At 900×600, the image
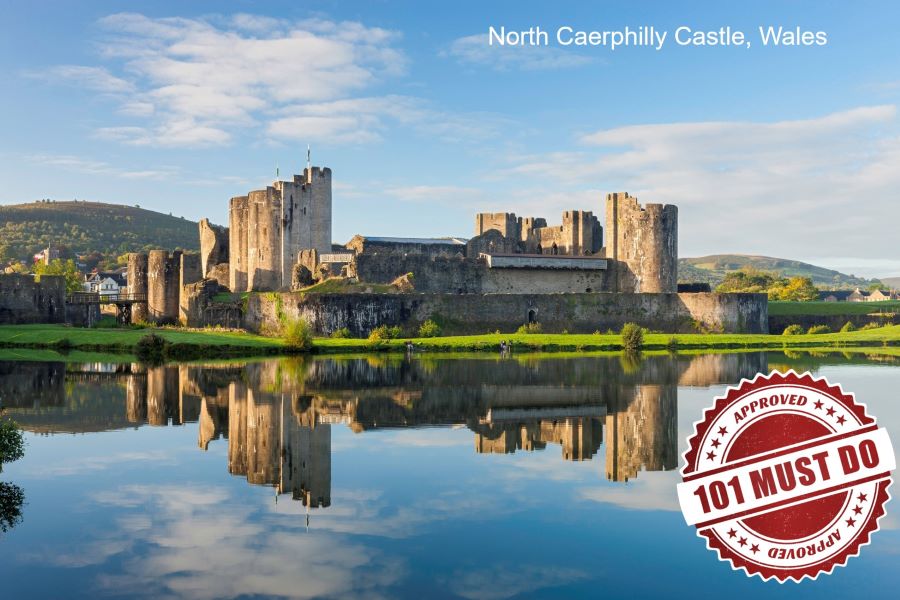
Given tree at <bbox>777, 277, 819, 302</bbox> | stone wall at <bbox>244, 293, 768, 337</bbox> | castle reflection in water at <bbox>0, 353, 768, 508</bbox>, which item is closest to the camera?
castle reflection in water at <bbox>0, 353, 768, 508</bbox>

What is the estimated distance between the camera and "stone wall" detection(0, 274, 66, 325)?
43656mm

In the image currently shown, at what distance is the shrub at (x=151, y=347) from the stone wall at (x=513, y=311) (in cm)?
704

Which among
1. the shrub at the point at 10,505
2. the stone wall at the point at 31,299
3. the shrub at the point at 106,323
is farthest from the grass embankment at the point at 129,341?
the shrub at the point at 10,505

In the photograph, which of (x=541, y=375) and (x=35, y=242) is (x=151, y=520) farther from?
(x=35, y=242)

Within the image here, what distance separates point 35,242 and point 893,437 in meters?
117

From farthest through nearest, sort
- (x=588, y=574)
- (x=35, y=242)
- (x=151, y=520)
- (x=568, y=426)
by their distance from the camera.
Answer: (x=35, y=242)
(x=568, y=426)
(x=151, y=520)
(x=588, y=574)

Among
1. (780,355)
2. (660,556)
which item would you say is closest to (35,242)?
(780,355)

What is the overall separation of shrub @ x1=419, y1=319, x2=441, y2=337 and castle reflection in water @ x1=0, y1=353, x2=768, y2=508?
10.9m

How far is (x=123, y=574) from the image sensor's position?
28.9ft

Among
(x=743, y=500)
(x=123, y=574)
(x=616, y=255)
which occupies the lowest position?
(x=123, y=574)

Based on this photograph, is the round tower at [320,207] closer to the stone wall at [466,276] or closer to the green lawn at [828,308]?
the stone wall at [466,276]

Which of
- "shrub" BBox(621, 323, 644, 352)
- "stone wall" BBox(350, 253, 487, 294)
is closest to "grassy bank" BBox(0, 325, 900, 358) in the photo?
"shrub" BBox(621, 323, 644, 352)

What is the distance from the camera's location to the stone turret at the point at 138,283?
5006 centimetres

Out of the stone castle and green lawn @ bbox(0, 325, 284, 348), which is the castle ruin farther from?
green lawn @ bbox(0, 325, 284, 348)
